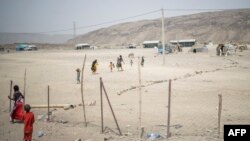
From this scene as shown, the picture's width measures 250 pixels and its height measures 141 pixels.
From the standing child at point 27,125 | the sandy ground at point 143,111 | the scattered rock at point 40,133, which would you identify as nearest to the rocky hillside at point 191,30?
the sandy ground at point 143,111

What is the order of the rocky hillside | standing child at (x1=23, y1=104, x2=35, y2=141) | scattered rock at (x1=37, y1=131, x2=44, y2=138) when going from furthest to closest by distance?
the rocky hillside, scattered rock at (x1=37, y1=131, x2=44, y2=138), standing child at (x1=23, y1=104, x2=35, y2=141)

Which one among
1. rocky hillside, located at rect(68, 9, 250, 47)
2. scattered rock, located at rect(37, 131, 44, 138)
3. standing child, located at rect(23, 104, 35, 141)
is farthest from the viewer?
rocky hillside, located at rect(68, 9, 250, 47)

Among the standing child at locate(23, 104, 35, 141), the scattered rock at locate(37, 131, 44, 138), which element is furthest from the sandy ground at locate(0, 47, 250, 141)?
the standing child at locate(23, 104, 35, 141)

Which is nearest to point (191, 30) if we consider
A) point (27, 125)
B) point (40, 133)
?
point (40, 133)

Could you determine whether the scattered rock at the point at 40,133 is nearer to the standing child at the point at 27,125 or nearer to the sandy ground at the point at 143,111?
the sandy ground at the point at 143,111

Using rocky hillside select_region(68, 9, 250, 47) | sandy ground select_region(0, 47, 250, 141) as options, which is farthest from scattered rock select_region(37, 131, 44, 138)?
rocky hillside select_region(68, 9, 250, 47)

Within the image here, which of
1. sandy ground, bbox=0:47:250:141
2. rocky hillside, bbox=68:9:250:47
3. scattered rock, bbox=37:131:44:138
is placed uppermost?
rocky hillside, bbox=68:9:250:47

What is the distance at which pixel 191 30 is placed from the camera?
13738cm

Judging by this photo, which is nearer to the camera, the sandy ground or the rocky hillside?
the sandy ground

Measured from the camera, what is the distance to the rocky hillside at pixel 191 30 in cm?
12024

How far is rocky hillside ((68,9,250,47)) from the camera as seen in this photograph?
Answer: 12024cm

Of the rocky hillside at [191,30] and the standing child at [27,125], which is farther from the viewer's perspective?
the rocky hillside at [191,30]

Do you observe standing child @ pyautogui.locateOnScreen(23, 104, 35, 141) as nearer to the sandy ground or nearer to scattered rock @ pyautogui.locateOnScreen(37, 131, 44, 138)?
the sandy ground

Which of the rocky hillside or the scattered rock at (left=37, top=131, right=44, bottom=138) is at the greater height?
the rocky hillside
